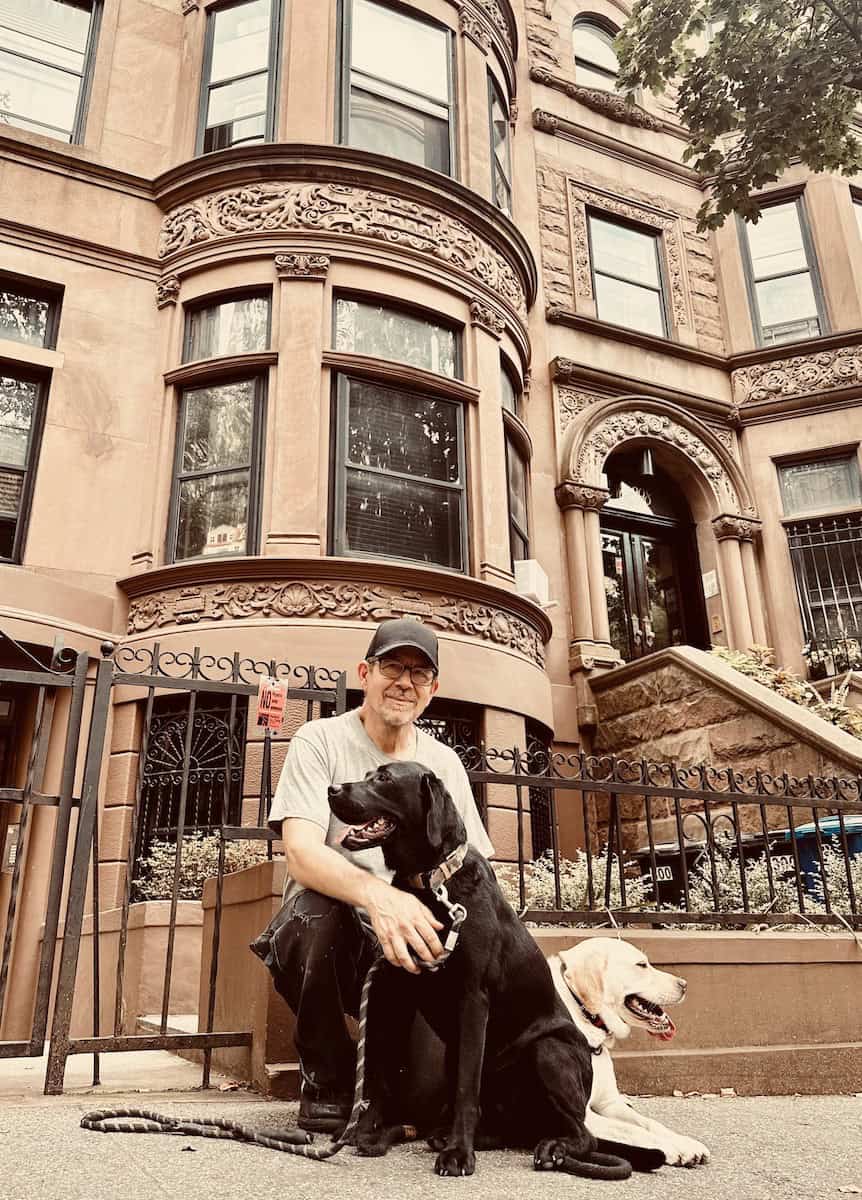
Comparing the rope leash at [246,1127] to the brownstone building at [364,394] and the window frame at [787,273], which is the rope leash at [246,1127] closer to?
the brownstone building at [364,394]

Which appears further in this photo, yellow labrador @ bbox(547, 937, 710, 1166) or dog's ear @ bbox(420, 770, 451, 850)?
yellow labrador @ bbox(547, 937, 710, 1166)

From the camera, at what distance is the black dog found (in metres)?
2.70

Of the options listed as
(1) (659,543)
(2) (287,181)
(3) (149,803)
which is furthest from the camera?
(1) (659,543)

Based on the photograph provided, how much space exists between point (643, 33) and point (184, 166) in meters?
5.58

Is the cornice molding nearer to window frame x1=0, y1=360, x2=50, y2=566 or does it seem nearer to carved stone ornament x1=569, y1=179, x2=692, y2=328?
window frame x1=0, y1=360, x2=50, y2=566

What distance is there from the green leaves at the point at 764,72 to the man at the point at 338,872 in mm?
8685

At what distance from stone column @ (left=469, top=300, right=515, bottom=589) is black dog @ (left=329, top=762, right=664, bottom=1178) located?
7.41 m

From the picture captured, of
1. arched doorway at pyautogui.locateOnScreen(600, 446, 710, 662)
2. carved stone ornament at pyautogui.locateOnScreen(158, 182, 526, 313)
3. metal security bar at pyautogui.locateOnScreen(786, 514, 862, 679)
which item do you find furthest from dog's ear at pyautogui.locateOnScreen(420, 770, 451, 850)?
metal security bar at pyautogui.locateOnScreen(786, 514, 862, 679)

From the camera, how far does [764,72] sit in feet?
31.0

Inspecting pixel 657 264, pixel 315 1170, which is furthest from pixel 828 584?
pixel 315 1170

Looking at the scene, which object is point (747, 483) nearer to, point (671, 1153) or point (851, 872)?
point (851, 872)

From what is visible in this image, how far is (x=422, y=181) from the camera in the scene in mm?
11203

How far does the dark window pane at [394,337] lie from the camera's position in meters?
10.6

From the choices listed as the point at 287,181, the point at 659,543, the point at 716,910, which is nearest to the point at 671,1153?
the point at 716,910
